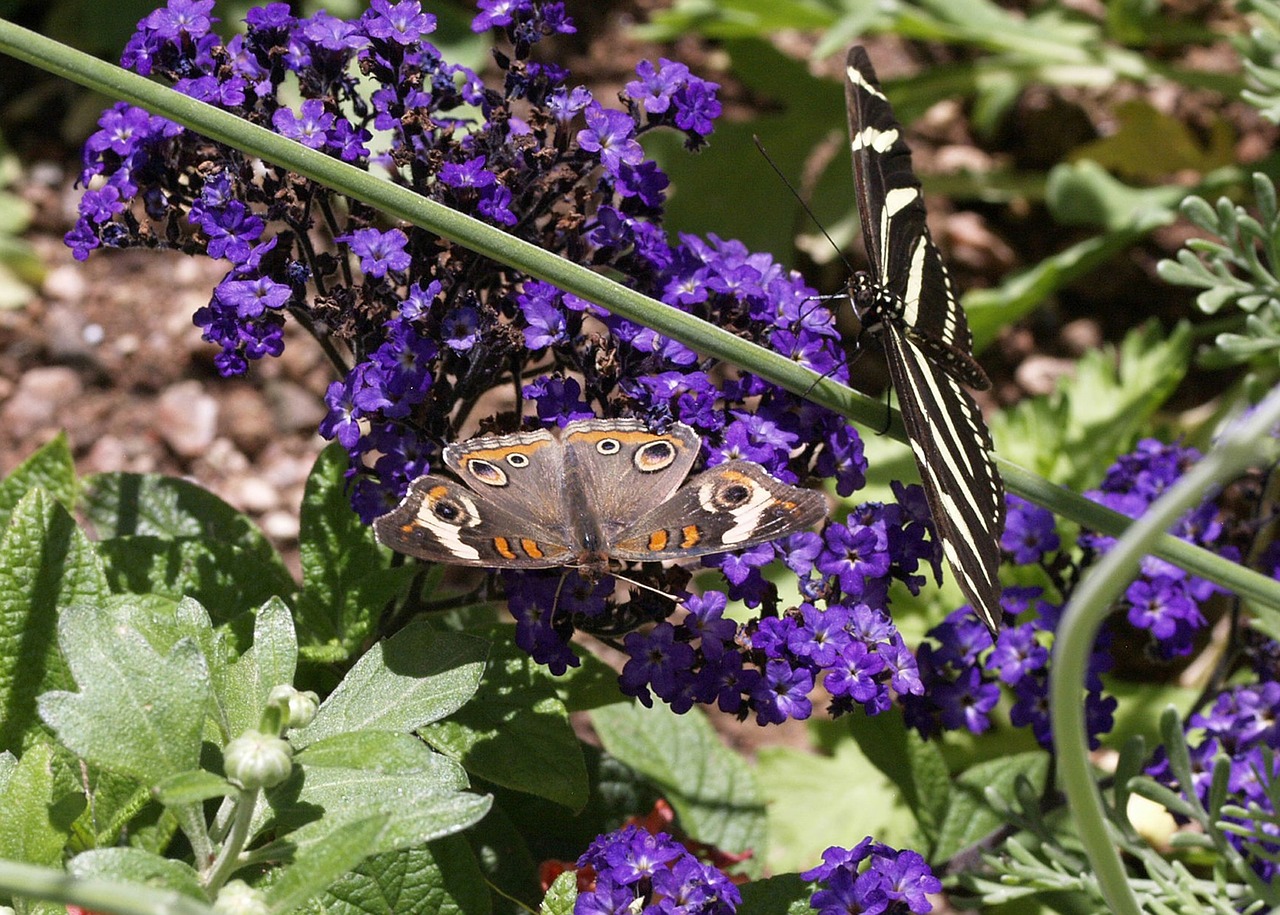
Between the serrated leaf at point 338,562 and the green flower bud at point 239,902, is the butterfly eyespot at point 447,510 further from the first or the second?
the green flower bud at point 239,902

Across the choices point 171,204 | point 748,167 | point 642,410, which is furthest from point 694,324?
point 748,167

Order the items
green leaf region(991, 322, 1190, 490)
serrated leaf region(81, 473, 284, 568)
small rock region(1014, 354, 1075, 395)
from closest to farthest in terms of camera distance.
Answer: serrated leaf region(81, 473, 284, 568) → green leaf region(991, 322, 1190, 490) → small rock region(1014, 354, 1075, 395)

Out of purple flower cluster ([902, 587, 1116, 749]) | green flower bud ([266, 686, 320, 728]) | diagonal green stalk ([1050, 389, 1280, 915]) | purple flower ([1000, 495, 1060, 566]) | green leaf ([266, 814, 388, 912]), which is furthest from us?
purple flower ([1000, 495, 1060, 566])

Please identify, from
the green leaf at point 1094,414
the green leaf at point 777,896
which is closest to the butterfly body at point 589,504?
the green leaf at point 777,896

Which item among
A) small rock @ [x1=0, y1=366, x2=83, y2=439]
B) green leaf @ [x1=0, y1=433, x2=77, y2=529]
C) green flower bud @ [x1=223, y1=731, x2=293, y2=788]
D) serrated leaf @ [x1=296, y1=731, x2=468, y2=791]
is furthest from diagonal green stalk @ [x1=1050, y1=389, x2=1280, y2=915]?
small rock @ [x1=0, y1=366, x2=83, y2=439]

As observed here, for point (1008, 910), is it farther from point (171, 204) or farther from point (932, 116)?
point (932, 116)

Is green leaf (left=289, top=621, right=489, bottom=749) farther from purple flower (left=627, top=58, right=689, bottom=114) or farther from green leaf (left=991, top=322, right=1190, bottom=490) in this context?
green leaf (left=991, top=322, right=1190, bottom=490)

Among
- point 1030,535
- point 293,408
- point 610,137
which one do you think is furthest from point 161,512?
point 1030,535
